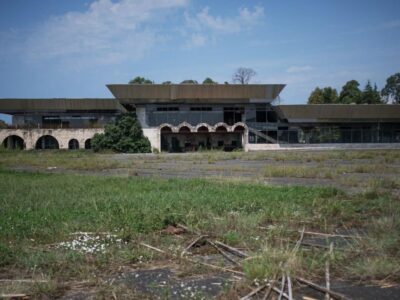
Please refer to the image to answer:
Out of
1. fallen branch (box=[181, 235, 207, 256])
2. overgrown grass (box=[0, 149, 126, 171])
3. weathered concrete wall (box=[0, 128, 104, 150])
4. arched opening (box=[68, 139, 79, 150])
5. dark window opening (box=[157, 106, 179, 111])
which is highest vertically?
dark window opening (box=[157, 106, 179, 111])

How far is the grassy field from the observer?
14.3ft

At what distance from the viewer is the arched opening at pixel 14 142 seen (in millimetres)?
52750

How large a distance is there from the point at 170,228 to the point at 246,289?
2559 millimetres

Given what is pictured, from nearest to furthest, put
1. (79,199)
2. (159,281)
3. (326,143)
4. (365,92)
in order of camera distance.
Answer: (159,281) < (79,199) < (326,143) < (365,92)

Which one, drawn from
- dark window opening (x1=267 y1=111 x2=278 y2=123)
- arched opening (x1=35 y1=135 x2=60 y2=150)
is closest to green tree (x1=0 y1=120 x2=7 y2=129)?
arched opening (x1=35 y1=135 x2=60 y2=150)

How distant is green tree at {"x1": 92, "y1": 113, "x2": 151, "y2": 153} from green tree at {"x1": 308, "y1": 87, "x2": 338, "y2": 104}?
1482 inches

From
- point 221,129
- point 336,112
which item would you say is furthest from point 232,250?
point 336,112

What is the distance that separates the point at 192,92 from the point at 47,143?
20.7 m

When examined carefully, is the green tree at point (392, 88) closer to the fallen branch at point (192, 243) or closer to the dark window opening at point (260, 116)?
the dark window opening at point (260, 116)

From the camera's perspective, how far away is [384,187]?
11.1 metres

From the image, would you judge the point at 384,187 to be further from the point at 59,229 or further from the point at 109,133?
the point at 109,133

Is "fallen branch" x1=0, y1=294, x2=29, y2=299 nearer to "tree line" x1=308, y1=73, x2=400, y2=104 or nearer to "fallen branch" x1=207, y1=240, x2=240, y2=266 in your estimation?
"fallen branch" x1=207, y1=240, x2=240, y2=266

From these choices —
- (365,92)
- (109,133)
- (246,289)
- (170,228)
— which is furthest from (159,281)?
(365,92)

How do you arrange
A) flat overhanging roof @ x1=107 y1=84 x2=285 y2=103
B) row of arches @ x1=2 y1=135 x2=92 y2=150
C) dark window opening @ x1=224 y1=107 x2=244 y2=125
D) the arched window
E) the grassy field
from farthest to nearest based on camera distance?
row of arches @ x1=2 y1=135 x2=92 y2=150 < dark window opening @ x1=224 y1=107 x2=244 y2=125 < the arched window < flat overhanging roof @ x1=107 y1=84 x2=285 y2=103 < the grassy field
